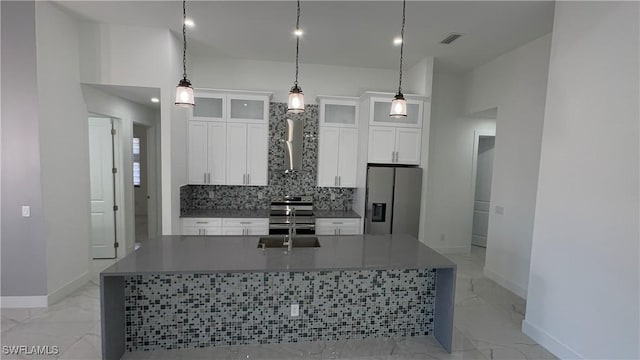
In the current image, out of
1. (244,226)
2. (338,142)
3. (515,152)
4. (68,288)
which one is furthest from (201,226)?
(515,152)

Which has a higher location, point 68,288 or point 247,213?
point 247,213

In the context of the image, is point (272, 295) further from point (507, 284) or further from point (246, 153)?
point (507, 284)

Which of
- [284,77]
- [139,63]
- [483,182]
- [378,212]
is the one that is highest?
[284,77]

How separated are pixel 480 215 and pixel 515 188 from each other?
2.18 metres

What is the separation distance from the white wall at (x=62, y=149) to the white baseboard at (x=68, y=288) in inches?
0.5

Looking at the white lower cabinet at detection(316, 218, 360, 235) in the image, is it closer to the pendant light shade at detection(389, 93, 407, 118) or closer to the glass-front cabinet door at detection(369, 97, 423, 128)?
the glass-front cabinet door at detection(369, 97, 423, 128)

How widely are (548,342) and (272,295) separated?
251 cm

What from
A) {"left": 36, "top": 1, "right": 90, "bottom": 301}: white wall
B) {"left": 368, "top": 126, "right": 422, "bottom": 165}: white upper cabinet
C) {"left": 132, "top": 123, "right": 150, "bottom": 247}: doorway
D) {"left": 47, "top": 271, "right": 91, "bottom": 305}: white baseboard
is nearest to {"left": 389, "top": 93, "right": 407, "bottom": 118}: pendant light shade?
{"left": 368, "top": 126, "right": 422, "bottom": 165}: white upper cabinet

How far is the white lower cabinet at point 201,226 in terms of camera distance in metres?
4.25

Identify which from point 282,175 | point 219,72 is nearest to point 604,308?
point 282,175

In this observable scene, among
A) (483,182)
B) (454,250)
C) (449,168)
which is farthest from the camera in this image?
(483,182)

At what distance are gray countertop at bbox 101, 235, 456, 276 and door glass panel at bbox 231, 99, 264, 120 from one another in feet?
6.95

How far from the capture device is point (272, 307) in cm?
268

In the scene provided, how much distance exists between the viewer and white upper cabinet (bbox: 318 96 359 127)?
4648mm
